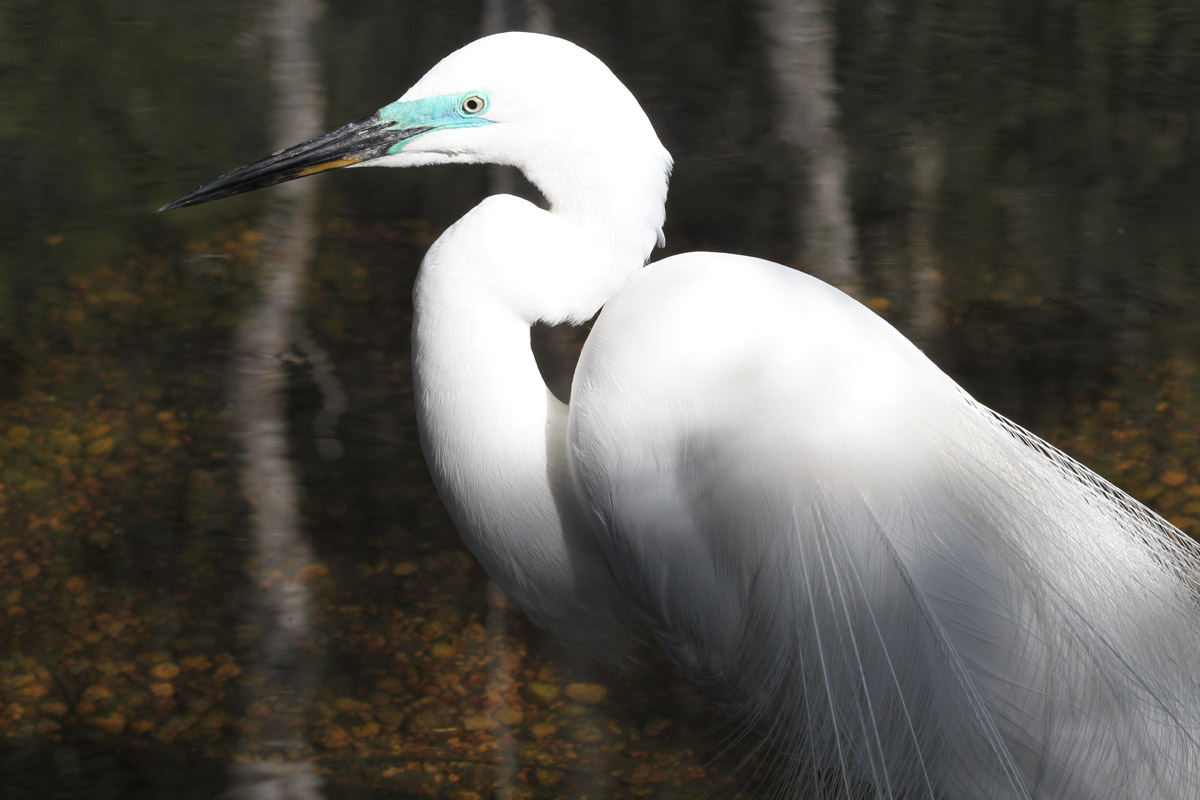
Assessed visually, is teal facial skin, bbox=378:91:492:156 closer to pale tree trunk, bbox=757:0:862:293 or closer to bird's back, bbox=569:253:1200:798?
bird's back, bbox=569:253:1200:798

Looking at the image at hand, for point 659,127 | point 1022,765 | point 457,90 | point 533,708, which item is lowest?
point 533,708

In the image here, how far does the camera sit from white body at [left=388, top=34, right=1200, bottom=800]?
1486 millimetres

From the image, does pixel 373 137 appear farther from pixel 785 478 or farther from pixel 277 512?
pixel 277 512

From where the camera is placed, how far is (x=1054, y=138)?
3.82 m

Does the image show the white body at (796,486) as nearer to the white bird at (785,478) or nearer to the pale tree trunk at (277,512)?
the white bird at (785,478)

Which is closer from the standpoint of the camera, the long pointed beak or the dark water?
the long pointed beak

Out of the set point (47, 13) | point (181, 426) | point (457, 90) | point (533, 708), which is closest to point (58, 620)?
point (181, 426)

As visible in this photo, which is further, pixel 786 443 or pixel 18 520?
pixel 18 520

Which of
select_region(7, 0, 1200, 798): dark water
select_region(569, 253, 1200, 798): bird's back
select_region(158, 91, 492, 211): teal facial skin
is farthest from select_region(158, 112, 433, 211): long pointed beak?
select_region(7, 0, 1200, 798): dark water

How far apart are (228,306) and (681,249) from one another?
1.28 metres

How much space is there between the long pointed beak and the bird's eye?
6cm

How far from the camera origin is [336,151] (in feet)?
5.19

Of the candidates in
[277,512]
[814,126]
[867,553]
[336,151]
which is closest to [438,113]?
[336,151]

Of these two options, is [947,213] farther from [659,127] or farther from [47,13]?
[47,13]
